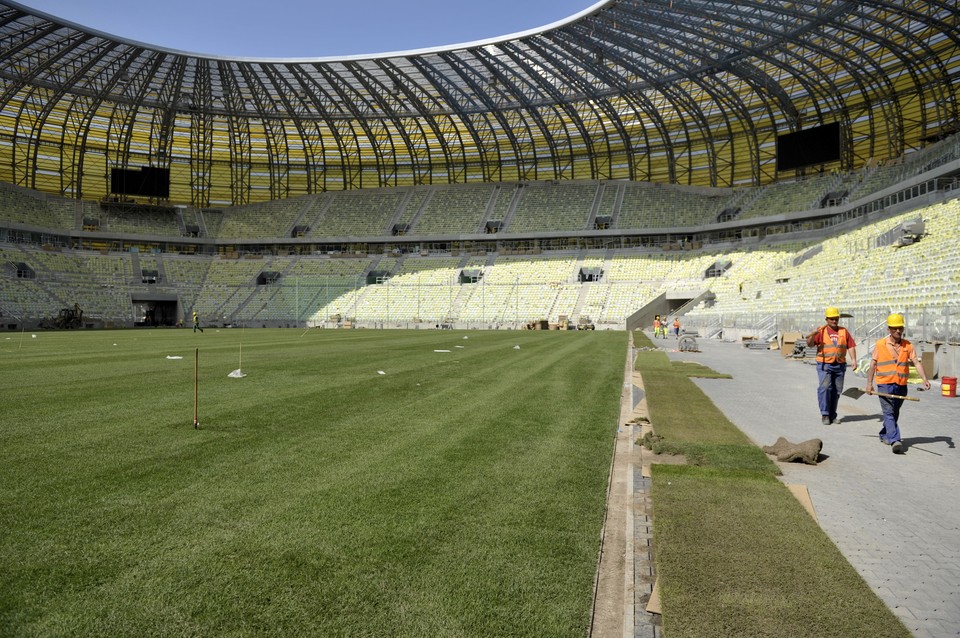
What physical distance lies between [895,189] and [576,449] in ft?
152

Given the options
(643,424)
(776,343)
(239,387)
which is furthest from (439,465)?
(776,343)

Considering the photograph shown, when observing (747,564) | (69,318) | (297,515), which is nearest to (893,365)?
(747,564)

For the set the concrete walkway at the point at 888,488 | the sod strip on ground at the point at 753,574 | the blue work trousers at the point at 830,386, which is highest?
the blue work trousers at the point at 830,386

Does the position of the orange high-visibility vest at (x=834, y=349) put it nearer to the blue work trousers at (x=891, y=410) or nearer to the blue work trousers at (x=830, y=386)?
the blue work trousers at (x=830, y=386)

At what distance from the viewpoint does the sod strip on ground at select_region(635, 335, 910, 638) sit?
10.2 ft

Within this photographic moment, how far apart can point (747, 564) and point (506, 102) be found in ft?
188

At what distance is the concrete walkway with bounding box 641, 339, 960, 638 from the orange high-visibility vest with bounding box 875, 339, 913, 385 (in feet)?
3.02

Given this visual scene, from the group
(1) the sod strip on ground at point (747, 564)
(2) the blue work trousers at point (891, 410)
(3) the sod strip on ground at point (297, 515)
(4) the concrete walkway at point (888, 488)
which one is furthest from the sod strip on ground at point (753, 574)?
(2) the blue work trousers at point (891, 410)

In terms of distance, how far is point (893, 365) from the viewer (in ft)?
27.0

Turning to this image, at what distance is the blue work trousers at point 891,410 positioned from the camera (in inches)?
310

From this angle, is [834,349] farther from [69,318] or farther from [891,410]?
[69,318]

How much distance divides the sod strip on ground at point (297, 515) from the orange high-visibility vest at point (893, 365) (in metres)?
3.90

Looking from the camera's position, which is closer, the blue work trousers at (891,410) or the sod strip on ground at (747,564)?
the sod strip on ground at (747,564)

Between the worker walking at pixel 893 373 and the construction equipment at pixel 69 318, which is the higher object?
the construction equipment at pixel 69 318
